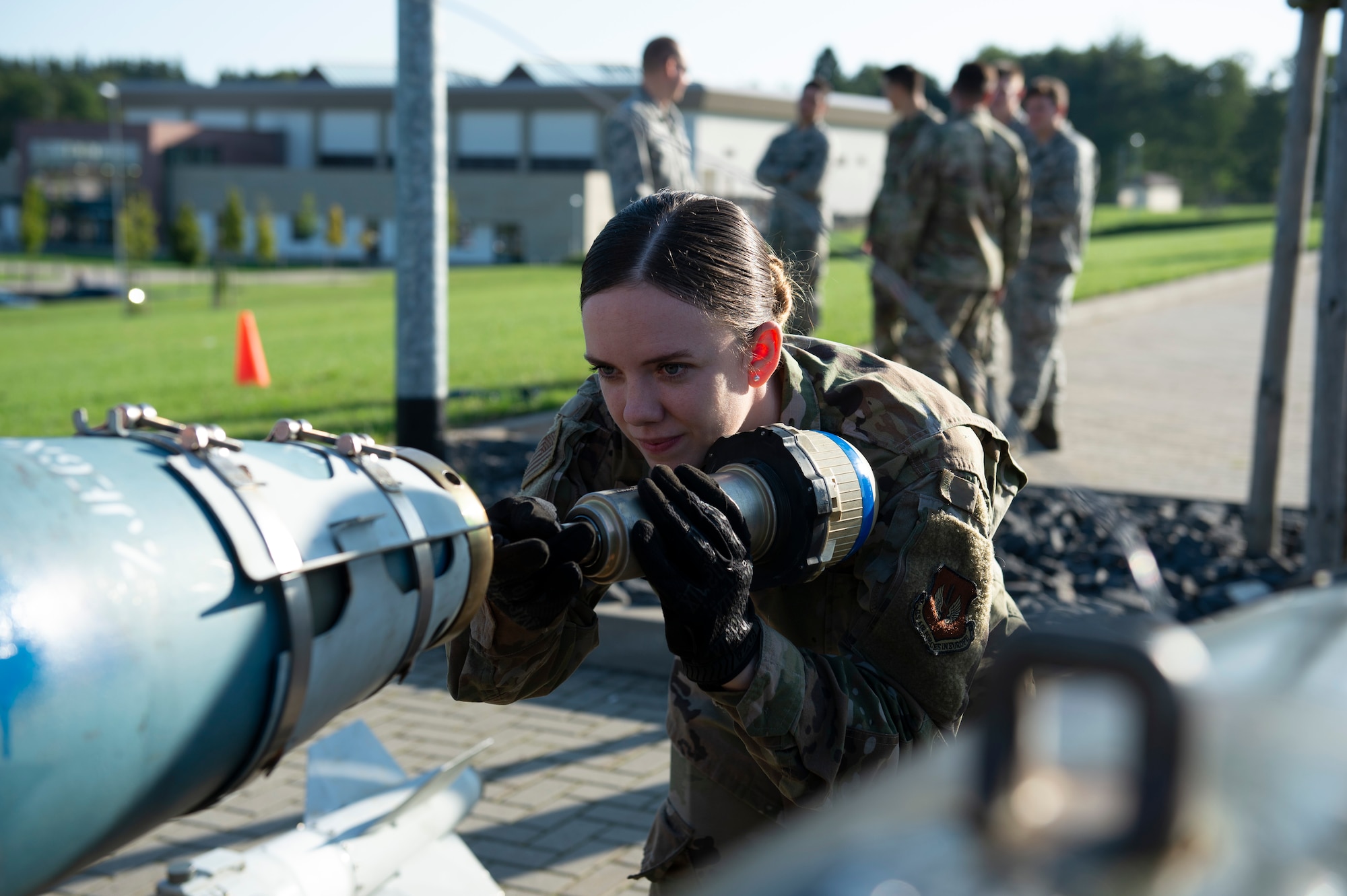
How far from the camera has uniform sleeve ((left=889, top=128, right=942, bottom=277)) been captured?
8281mm

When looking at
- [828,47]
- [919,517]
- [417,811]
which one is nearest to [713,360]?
[919,517]

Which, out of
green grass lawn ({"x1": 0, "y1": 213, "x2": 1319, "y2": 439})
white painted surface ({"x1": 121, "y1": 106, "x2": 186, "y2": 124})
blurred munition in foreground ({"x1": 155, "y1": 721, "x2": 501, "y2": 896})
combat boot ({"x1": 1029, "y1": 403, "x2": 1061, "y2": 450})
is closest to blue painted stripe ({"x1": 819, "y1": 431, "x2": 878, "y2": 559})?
green grass lawn ({"x1": 0, "y1": 213, "x2": 1319, "y2": 439})

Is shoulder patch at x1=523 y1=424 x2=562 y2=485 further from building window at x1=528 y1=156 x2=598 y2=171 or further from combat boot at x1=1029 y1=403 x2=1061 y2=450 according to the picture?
building window at x1=528 y1=156 x2=598 y2=171

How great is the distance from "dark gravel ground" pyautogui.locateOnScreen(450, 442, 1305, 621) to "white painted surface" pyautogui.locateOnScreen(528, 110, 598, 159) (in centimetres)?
5695

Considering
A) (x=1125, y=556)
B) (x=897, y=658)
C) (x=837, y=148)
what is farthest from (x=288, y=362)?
(x=837, y=148)

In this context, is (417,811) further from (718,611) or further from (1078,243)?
(1078,243)

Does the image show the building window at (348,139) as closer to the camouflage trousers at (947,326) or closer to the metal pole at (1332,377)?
the camouflage trousers at (947,326)

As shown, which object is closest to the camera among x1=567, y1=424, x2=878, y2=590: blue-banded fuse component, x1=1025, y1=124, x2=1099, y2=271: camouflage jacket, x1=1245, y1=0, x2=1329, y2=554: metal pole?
x1=567, y1=424, x2=878, y2=590: blue-banded fuse component

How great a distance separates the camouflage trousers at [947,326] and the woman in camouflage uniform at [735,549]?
18.5ft

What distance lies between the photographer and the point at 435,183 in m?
6.84

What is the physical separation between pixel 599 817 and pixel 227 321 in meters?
24.9

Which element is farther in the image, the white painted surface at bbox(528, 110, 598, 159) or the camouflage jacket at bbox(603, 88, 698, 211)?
the white painted surface at bbox(528, 110, 598, 159)

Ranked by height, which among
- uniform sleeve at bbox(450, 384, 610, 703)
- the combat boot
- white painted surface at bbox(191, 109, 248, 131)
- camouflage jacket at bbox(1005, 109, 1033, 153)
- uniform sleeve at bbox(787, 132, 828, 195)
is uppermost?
white painted surface at bbox(191, 109, 248, 131)

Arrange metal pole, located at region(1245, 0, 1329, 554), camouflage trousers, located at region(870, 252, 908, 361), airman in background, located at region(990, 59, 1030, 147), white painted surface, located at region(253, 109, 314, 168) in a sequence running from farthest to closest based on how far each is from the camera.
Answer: white painted surface, located at region(253, 109, 314, 168) → airman in background, located at region(990, 59, 1030, 147) → camouflage trousers, located at region(870, 252, 908, 361) → metal pole, located at region(1245, 0, 1329, 554)
